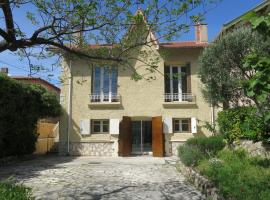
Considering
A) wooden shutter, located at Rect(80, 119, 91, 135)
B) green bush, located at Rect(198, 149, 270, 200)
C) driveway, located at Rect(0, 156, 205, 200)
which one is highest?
wooden shutter, located at Rect(80, 119, 91, 135)

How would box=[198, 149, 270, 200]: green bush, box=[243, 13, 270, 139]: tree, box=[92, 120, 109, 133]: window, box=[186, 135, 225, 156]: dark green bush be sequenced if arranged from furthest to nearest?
box=[92, 120, 109, 133]: window < box=[186, 135, 225, 156]: dark green bush < box=[198, 149, 270, 200]: green bush < box=[243, 13, 270, 139]: tree

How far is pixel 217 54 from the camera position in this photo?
11.4m

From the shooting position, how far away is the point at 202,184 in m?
8.46

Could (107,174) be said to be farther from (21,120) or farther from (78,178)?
(21,120)

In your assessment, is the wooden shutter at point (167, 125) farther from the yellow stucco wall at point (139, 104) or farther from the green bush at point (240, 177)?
the green bush at point (240, 177)

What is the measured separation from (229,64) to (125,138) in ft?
30.1

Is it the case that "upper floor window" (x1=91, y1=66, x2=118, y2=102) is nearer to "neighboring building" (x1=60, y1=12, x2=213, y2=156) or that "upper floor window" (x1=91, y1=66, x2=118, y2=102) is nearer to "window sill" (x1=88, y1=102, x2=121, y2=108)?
"neighboring building" (x1=60, y1=12, x2=213, y2=156)

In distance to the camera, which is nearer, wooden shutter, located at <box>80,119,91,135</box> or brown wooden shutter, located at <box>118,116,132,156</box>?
brown wooden shutter, located at <box>118,116,132,156</box>

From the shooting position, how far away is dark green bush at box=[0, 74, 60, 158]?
44.4 ft

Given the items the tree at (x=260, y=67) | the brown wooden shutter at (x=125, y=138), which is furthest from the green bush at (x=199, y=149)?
the tree at (x=260, y=67)

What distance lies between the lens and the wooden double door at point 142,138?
1847 cm

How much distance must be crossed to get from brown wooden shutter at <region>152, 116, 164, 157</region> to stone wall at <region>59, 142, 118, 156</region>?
2.42 meters

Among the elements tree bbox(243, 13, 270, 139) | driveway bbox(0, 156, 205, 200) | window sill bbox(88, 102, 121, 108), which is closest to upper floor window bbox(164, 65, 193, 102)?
window sill bbox(88, 102, 121, 108)

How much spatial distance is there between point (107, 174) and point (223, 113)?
5.92 meters
